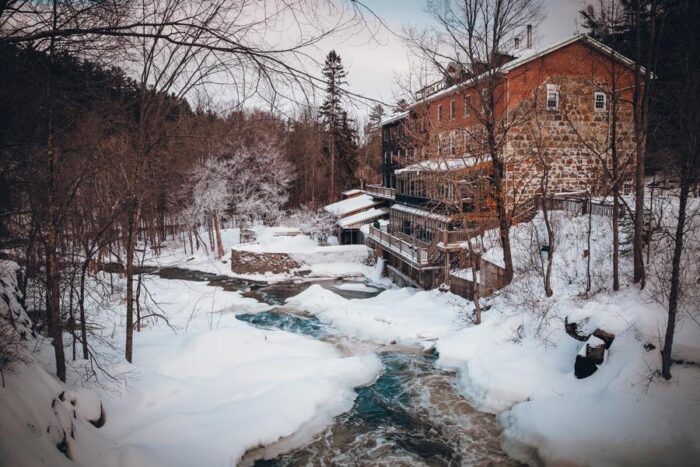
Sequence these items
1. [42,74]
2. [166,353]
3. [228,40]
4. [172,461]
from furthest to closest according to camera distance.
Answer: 1. [166,353]
2. [172,461]
3. [42,74]
4. [228,40]

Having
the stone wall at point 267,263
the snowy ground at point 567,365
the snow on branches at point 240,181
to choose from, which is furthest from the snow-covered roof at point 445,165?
the snow on branches at point 240,181

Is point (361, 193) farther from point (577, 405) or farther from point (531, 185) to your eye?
point (577, 405)

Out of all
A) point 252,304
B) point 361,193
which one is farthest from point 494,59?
point 361,193

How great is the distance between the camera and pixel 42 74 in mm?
4344

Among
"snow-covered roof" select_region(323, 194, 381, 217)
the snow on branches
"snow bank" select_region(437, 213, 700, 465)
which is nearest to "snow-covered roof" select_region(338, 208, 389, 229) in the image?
"snow-covered roof" select_region(323, 194, 381, 217)

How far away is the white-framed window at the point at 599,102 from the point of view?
22.7 m

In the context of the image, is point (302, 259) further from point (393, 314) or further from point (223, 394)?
point (223, 394)

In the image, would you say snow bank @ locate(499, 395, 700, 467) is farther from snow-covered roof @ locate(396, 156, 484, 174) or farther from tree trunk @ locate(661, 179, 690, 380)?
snow-covered roof @ locate(396, 156, 484, 174)

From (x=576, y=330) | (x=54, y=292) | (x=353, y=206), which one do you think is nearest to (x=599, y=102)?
(x=576, y=330)

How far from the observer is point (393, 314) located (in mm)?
17375

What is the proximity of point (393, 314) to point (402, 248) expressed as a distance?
8450 mm

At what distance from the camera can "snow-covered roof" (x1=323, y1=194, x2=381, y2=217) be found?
3975cm

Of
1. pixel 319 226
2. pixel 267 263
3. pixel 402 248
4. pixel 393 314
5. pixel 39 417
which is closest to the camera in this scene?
pixel 39 417

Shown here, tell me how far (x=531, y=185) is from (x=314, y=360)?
57.2 feet
